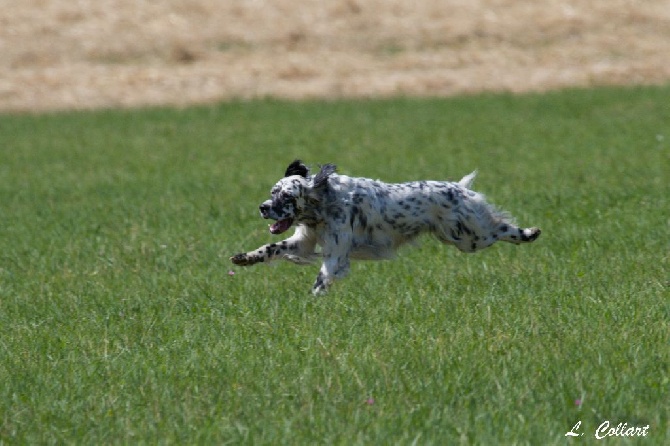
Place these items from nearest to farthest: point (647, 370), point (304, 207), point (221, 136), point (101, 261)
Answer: point (647, 370) → point (304, 207) → point (101, 261) → point (221, 136)

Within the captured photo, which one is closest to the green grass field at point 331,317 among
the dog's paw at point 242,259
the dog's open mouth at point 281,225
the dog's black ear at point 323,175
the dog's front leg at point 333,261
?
the dog's front leg at point 333,261

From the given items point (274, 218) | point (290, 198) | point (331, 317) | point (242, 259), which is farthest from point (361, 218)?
point (331, 317)

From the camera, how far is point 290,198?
8766 mm

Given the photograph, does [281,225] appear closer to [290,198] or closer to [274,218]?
[274,218]

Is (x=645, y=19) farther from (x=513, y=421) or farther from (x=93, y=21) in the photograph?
(x=513, y=421)

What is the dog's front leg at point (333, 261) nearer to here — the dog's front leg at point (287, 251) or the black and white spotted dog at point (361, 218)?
the black and white spotted dog at point (361, 218)

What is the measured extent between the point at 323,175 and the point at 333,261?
2.05ft

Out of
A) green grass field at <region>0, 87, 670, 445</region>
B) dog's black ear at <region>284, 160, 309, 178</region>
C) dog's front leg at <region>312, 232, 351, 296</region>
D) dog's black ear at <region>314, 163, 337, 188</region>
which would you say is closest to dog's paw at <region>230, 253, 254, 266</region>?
green grass field at <region>0, 87, 670, 445</region>

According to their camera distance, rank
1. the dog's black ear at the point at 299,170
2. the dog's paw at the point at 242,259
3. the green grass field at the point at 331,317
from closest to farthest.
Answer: the green grass field at the point at 331,317
the dog's black ear at the point at 299,170
the dog's paw at the point at 242,259

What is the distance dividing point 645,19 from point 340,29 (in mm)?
9001

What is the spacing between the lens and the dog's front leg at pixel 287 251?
930 centimetres

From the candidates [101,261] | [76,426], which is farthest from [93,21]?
[76,426]

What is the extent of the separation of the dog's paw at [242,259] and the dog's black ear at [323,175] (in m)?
0.85

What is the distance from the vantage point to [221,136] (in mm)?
22156
